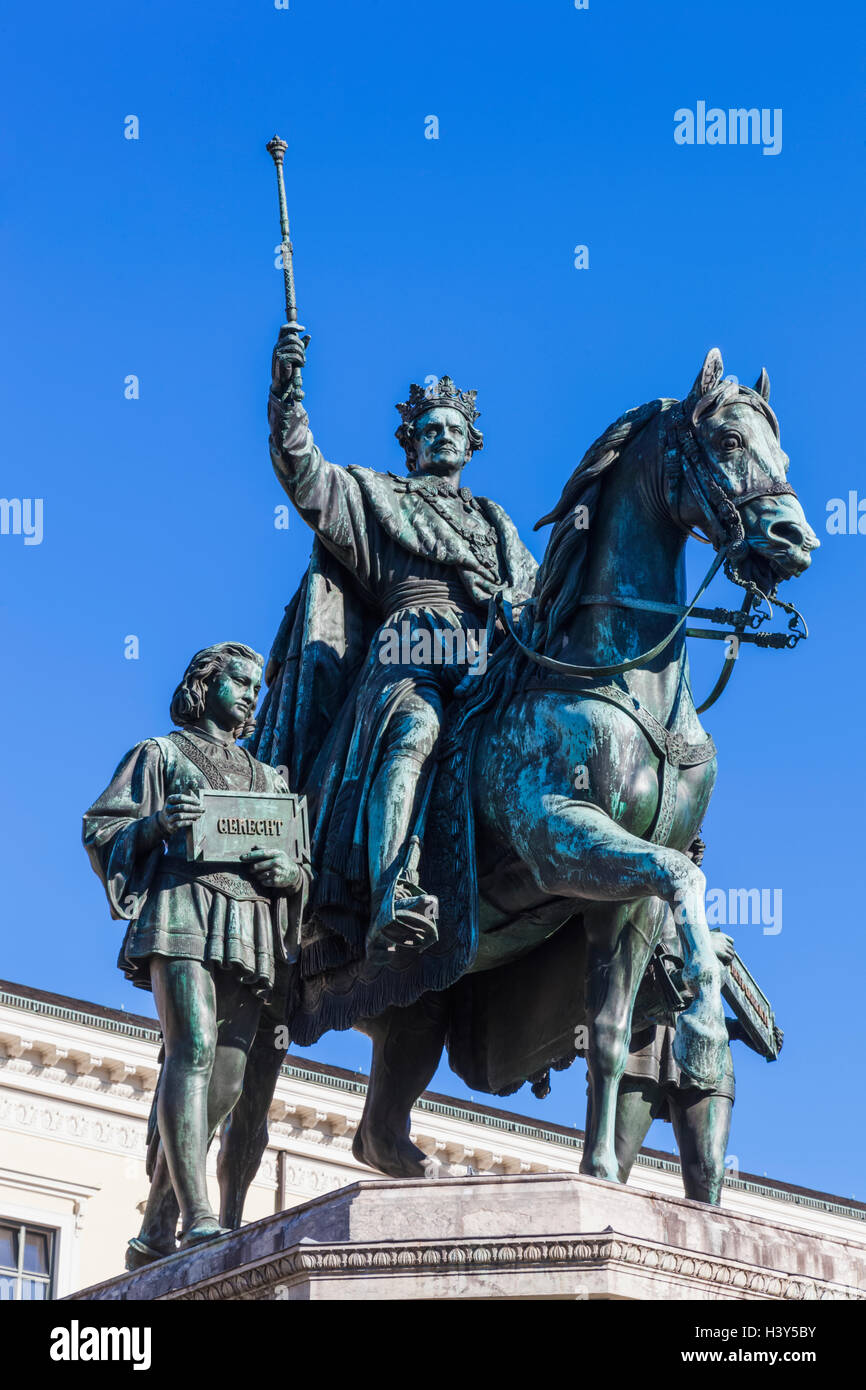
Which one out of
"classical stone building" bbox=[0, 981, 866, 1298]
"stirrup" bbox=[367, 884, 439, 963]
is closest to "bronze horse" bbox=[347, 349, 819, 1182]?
"stirrup" bbox=[367, 884, 439, 963]

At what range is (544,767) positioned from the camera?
13469 mm

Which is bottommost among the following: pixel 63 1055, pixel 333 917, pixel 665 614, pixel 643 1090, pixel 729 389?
pixel 643 1090

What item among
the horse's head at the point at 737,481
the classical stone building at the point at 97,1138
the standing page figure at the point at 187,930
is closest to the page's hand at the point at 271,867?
the standing page figure at the point at 187,930

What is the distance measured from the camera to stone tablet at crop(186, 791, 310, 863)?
13.8m

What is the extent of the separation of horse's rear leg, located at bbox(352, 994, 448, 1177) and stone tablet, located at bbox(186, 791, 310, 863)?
4.64ft

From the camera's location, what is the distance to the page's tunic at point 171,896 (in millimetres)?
13750

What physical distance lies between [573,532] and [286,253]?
2458 mm

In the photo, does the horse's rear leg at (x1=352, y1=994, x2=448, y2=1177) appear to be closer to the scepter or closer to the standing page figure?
the standing page figure

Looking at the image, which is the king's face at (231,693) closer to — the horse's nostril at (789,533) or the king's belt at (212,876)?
the king's belt at (212,876)

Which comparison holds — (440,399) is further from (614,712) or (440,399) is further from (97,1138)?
(97,1138)

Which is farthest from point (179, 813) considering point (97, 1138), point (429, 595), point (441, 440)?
point (97, 1138)
